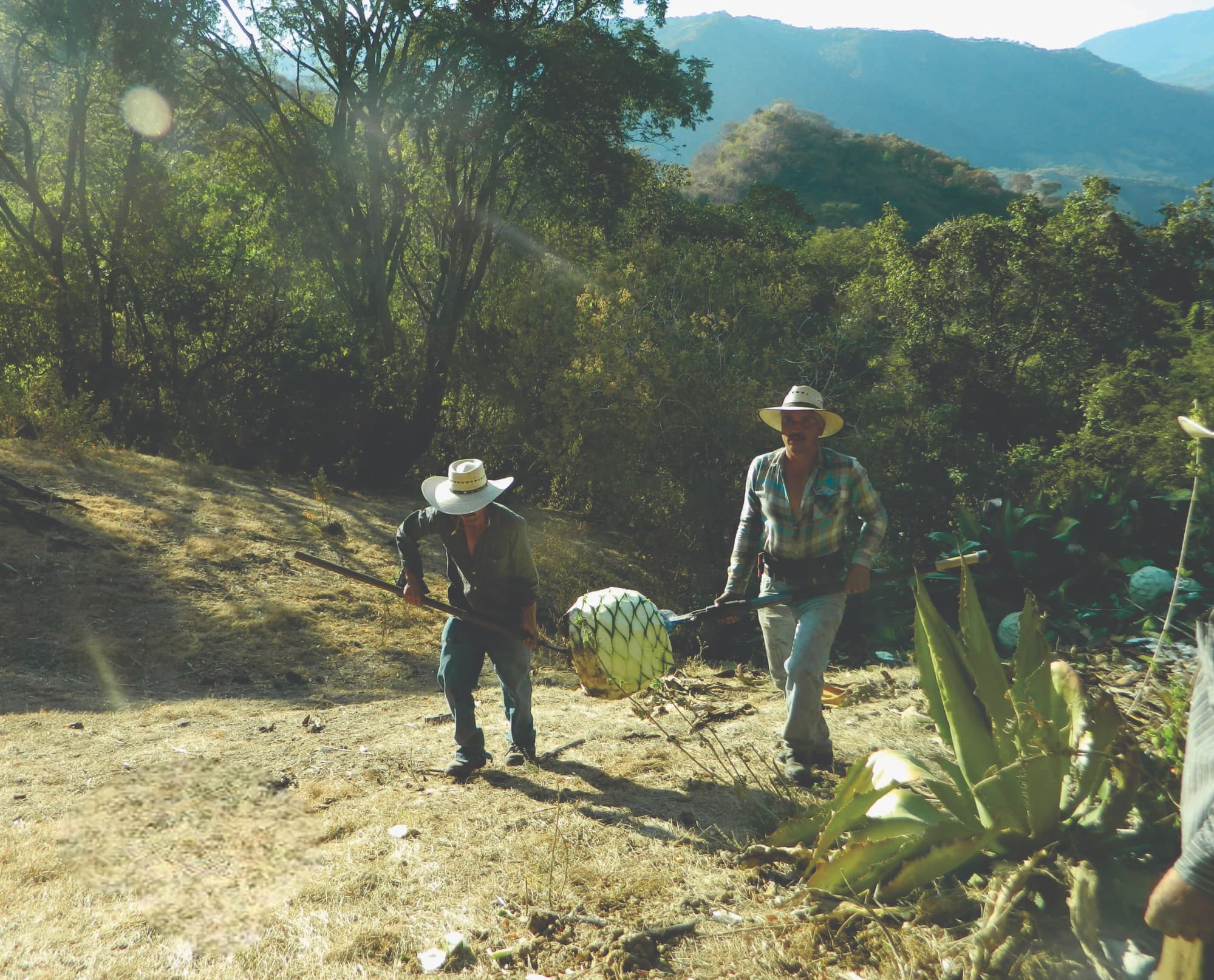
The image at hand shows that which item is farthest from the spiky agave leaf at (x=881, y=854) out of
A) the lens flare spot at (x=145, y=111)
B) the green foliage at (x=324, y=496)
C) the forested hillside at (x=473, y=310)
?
the lens flare spot at (x=145, y=111)

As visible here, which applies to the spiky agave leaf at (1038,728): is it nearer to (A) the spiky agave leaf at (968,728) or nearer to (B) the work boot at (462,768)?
(A) the spiky agave leaf at (968,728)

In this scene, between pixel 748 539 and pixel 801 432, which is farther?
pixel 748 539


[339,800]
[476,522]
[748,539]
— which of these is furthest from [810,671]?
[339,800]

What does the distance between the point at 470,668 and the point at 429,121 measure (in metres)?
15.7

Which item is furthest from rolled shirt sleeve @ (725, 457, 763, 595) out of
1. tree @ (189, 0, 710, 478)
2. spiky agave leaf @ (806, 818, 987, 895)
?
tree @ (189, 0, 710, 478)

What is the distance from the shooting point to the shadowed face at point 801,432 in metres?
4.84

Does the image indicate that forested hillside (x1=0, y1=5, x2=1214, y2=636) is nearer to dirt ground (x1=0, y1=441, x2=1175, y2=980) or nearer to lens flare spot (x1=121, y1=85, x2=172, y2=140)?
lens flare spot (x1=121, y1=85, x2=172, y2=140)

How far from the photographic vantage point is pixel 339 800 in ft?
15.9

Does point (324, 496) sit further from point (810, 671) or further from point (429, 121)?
point (810, 671)

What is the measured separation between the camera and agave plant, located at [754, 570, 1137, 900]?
306cm

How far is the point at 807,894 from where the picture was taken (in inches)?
134

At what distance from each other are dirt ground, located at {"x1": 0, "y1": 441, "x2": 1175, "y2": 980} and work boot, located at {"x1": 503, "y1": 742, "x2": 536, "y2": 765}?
7cm

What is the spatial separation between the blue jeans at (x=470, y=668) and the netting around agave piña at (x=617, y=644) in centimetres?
119

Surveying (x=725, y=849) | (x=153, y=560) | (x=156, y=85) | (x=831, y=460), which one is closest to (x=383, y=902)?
(x=725, y=849)
